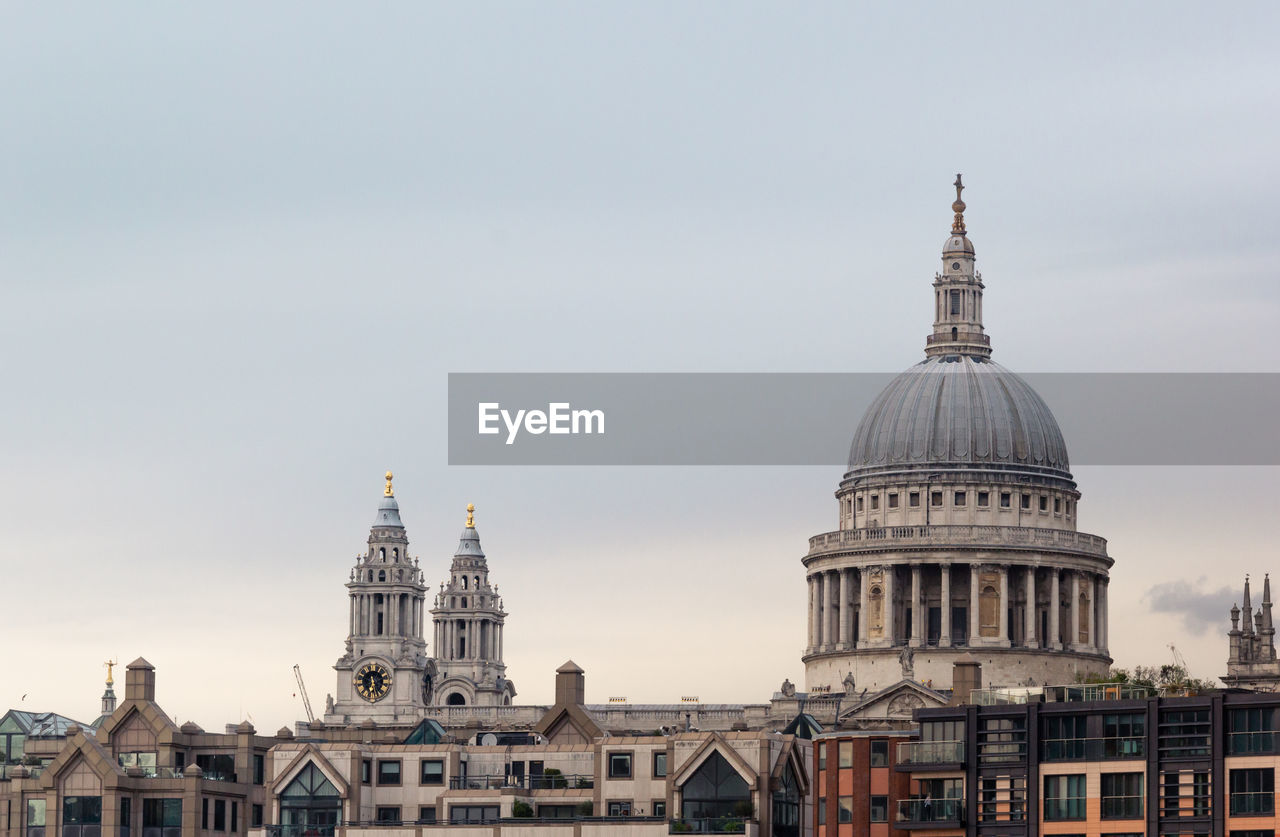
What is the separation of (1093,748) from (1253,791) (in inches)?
325

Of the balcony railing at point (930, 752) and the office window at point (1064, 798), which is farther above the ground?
the balcony railing at point (930, 752)

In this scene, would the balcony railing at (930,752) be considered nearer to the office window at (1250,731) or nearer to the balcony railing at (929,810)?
the balcony railing at (929,810)

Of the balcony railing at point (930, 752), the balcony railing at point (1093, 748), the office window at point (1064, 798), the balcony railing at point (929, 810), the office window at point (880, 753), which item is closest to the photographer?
the balcony railing at point (1093, 748)

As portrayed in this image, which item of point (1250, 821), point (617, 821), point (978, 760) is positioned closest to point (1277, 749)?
point (1250, 821)

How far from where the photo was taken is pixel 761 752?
198 meters

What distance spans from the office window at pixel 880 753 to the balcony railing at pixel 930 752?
634mm

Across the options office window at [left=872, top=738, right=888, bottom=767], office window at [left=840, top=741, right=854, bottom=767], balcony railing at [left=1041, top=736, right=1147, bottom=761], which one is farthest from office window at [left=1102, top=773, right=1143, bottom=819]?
office window at [left=840, top=741, right=854, bottom=767]

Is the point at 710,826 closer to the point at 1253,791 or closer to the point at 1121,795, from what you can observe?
the point at 1121,795

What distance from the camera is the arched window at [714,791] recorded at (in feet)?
647

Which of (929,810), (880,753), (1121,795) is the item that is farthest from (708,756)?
(1121,795)

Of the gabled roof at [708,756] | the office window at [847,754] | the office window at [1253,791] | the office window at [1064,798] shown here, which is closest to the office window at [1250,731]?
the office window at [1253,791]

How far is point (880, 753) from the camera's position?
19750 centimetres

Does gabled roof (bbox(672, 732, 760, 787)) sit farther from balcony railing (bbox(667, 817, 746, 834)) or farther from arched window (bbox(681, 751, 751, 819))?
balcony railing (bbox(667, 817, 746, 834))

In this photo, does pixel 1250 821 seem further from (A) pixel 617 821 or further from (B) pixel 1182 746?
(A) pixel 617 821
